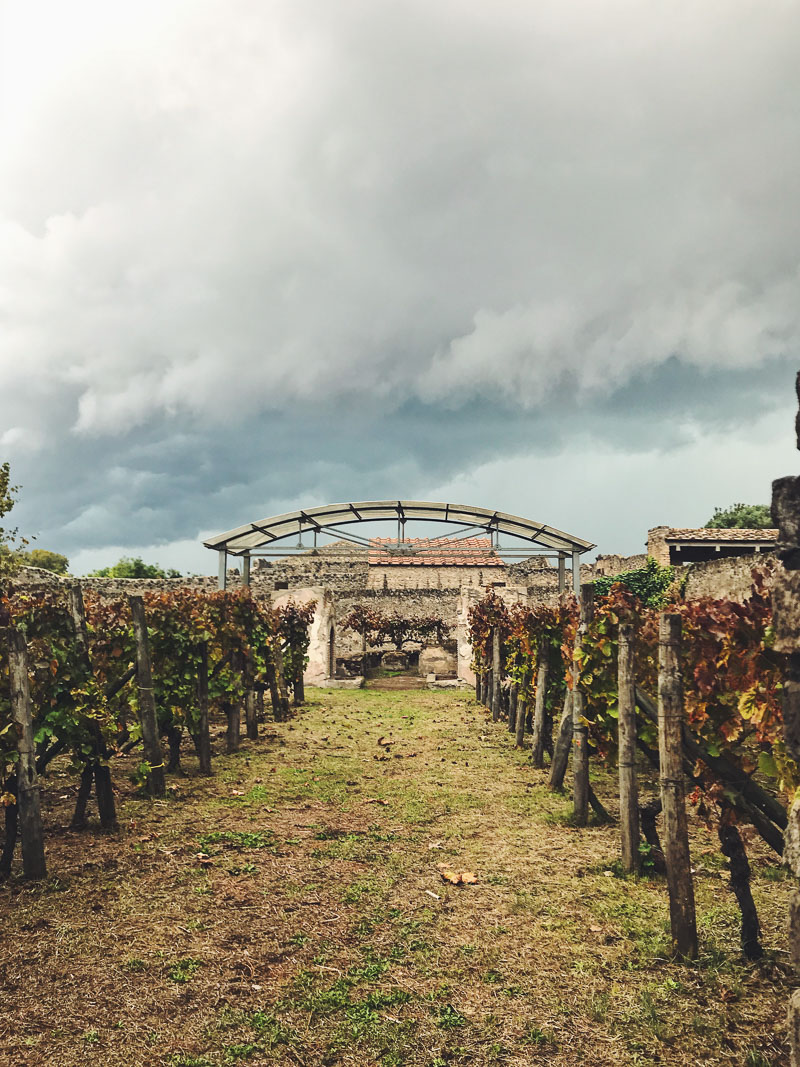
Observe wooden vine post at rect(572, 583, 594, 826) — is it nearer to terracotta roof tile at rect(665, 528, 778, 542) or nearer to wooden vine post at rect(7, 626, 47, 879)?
wooden vine post at rect(7, 626, 47, 879)

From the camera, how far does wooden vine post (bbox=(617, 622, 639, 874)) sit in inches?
195

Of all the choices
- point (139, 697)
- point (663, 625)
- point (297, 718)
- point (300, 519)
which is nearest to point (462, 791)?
point (139, 697)

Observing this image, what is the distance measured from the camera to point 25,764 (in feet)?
16.1

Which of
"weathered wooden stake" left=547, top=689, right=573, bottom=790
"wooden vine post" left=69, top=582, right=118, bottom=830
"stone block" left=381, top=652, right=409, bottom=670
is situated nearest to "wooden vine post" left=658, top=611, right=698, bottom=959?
"weathered wooden stake" left=547, top=689, right=573, bottom=790

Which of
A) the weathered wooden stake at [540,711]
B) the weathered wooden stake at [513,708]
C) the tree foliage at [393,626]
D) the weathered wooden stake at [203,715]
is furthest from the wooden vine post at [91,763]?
the tree foliage at [393,626]

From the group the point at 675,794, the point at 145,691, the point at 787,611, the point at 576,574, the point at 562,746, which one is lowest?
the point at 562,746

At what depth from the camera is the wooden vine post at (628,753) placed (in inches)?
195

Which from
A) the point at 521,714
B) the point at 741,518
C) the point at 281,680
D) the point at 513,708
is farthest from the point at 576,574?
the point at 741,518

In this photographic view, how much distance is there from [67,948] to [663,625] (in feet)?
12.8

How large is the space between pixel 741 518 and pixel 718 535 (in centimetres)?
1768

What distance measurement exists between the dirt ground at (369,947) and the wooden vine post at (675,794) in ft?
0.56

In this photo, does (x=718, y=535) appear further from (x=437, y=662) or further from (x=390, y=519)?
(x=390, y=519)

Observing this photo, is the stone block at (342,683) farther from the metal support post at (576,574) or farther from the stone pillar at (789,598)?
the stone pillar at (789,598)

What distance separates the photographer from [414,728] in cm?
1237
